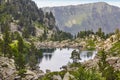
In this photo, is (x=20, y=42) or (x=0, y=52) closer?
(x=0, y=52)

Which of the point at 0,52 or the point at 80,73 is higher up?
the point at 80,73

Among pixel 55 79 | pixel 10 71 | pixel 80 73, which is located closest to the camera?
pixel 80 73

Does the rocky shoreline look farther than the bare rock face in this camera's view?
No

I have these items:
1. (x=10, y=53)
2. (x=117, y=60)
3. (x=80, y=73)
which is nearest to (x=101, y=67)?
(x=117, y=60)

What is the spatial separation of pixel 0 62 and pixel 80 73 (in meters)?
64.4

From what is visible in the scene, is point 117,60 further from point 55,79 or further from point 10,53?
point 10,53

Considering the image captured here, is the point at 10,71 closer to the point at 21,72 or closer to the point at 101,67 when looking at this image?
the point at 21,72

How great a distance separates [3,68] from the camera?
124m

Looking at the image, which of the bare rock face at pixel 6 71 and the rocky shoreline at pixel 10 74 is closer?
the rocky shoreline at pixel 10 74

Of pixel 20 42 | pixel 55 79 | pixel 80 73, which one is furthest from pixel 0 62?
pixel 80 73

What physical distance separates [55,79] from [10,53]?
60321 millimetres

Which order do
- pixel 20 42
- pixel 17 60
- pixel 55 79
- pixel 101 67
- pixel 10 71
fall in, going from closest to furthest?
pixel 55 79
pixel 101 67
pixel 10 71
pixel 17 60
pixel 20 42

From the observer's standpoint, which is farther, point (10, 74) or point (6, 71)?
point (6, 71)

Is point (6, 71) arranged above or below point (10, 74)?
above
